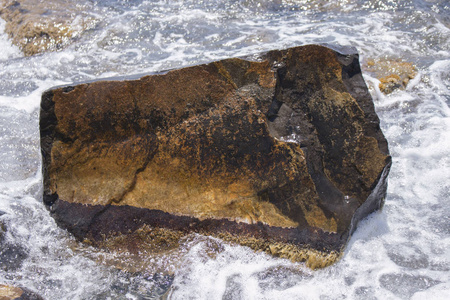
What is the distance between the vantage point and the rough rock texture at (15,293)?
205cm

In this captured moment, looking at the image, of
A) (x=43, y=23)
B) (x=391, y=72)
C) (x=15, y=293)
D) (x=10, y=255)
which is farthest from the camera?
(x=43, y=23)

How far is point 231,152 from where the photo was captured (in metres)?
2.53

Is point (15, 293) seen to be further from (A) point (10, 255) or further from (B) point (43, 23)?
(B) point (43, 23)

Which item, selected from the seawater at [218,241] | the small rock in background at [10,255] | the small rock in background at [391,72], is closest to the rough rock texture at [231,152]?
the seawater at [218,241]

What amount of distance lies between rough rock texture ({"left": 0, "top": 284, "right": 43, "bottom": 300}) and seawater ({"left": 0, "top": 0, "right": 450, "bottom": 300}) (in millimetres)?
88

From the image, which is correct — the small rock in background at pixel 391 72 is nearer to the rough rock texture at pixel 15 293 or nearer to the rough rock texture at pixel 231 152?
the rough rock texture at pixel 231 152

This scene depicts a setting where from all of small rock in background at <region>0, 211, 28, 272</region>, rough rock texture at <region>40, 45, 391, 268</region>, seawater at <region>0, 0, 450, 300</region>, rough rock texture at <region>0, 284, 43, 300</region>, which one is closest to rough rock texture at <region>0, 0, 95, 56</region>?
seawater at <region>0, 0, 450, 300</region>

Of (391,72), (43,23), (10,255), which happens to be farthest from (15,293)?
(43,23)

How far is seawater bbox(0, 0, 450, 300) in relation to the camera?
2316mm

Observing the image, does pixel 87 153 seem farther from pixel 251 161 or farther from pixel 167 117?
pixel 251 161

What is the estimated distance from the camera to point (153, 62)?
5.76 meters

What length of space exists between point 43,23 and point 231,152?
5.42 meters

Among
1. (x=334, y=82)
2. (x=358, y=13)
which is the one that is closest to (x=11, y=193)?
(x=334, y=82)

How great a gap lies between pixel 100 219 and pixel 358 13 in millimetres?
5959
